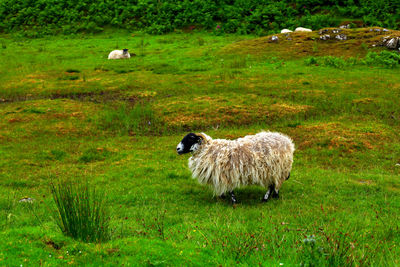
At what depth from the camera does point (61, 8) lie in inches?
2176

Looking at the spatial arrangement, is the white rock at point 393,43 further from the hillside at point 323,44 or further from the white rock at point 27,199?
the white rock at point 27,199

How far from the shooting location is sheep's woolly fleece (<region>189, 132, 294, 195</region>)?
1020 centimetres

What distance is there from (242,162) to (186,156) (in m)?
5.15

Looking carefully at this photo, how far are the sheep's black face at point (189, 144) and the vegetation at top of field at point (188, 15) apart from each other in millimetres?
36570

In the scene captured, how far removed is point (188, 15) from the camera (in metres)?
50.3

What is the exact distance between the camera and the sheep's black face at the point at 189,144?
10648 millimetres

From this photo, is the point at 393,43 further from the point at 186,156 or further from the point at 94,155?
the point at 94,155

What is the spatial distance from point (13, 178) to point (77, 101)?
424 inches

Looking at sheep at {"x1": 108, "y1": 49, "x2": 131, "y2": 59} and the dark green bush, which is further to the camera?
sheep at {"x1": 108, "y1": 49, "x2": 131, "y2": 59}

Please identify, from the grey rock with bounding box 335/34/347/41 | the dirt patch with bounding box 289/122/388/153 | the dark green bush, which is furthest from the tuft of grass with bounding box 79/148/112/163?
the grey rock with bounding box 335/34/347/41

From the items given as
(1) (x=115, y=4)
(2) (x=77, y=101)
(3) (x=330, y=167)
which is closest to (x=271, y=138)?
(3) (x=330, y=167)

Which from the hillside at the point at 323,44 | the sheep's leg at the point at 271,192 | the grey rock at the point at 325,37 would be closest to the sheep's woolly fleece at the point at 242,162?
the sheep's leg at the point at 271,192

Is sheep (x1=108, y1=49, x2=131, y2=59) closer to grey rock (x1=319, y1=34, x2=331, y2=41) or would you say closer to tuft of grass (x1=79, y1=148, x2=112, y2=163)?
grey rock (x1=319, y1=34, x2=331, y2=41)

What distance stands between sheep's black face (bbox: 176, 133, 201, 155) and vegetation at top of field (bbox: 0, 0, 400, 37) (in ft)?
120
